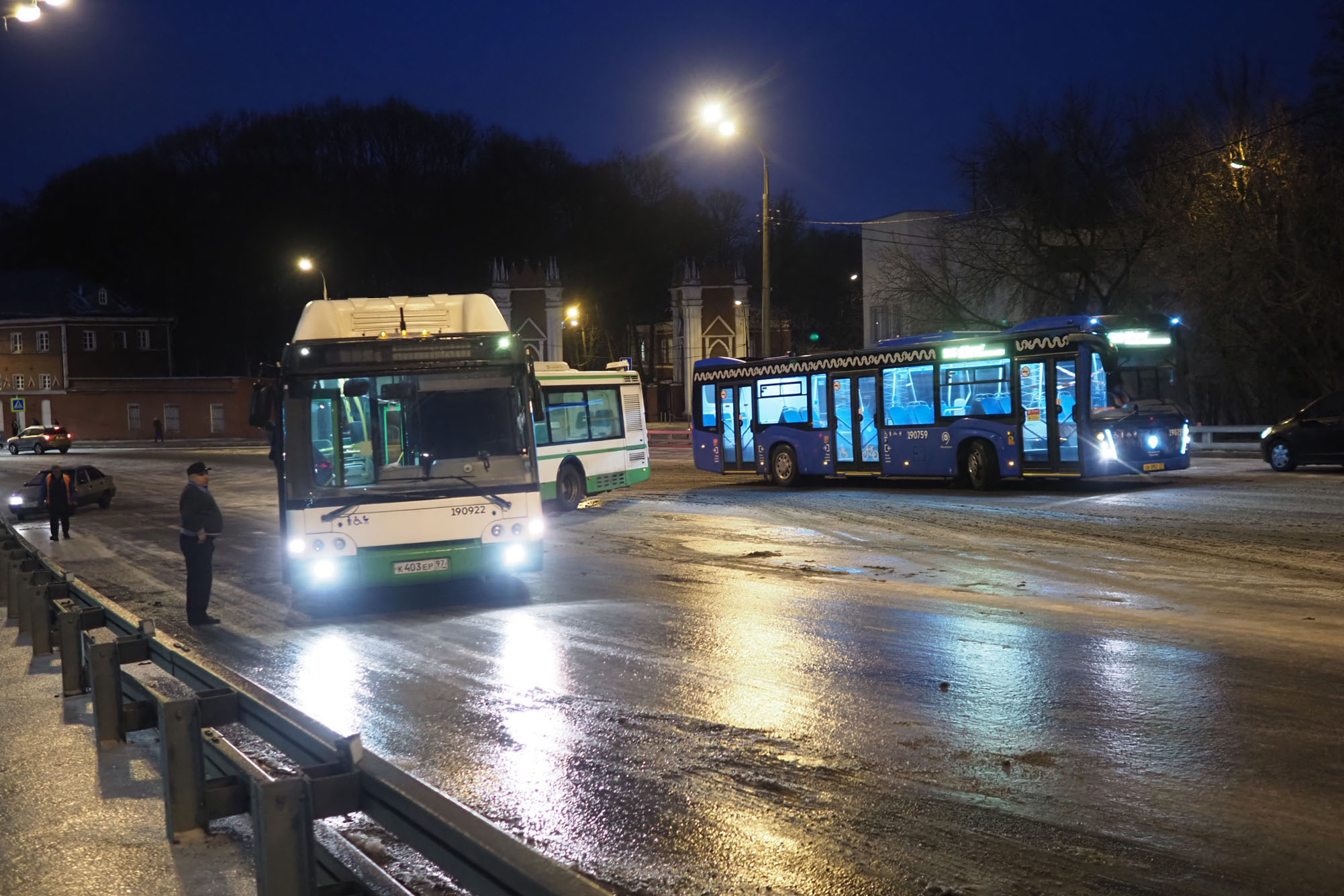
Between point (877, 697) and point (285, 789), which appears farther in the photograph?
point (877, 697)

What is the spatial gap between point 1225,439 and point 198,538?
117 ft

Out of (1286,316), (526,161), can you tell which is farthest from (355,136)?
(1286,316)

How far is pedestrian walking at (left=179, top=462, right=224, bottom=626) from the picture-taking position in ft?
41.1

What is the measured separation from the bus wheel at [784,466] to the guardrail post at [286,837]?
2352 centimetres

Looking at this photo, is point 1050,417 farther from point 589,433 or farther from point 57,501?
point 57,501

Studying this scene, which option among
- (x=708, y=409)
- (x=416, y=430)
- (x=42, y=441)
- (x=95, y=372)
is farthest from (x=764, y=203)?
(x=95, y=372)

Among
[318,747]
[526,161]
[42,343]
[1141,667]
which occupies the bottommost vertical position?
[1141,667]

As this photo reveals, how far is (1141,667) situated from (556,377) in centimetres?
1578

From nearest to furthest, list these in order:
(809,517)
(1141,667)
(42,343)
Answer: (1141,667) → (809,517) → (42,343)

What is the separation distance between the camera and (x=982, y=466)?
77.8 ft

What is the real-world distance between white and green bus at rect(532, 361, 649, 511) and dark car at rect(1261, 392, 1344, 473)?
45.0 ft

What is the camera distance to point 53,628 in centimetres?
1154

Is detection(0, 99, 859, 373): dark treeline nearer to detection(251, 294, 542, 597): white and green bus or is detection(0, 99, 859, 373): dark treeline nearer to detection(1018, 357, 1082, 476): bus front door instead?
detection(1018, 357, 1082, 476): bus front door

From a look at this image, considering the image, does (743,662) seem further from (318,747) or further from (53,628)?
(53,628)
